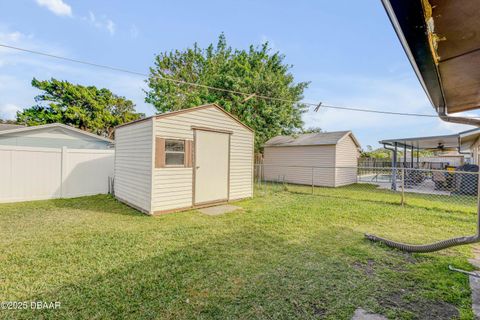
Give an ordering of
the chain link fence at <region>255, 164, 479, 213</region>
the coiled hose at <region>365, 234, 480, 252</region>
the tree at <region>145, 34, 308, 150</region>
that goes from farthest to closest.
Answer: the tree at <region>145, 34, 308, 150</region>
the chain link fence at <region>255, 164, 479, 213</region>
the coiled hose at <region>365, 234, 480, 252</region>

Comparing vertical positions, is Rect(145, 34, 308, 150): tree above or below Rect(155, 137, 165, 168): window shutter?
above

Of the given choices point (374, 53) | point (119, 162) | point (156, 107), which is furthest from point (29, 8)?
point (374, 53)

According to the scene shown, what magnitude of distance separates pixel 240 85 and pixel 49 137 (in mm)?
9886

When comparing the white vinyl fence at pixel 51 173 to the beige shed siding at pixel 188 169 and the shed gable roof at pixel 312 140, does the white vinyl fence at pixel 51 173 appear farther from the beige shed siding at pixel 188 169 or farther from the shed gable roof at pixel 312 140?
the shed gable roof at pixel 312 140

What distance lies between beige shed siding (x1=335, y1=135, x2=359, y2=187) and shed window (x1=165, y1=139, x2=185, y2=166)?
8.41m

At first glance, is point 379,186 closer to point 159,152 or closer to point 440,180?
point 440,180

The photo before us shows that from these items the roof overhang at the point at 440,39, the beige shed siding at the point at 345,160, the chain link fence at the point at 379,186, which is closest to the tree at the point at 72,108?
the chain link fence at the point at 379,186

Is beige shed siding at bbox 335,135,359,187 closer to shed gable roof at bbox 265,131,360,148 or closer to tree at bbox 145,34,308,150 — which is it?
shed gable roof at bbox 265,131,360,148

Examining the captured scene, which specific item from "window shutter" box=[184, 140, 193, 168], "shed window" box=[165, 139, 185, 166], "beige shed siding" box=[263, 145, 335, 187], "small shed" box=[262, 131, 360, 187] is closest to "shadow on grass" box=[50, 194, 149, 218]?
"shed window" box=[165, 139, 185, 166]

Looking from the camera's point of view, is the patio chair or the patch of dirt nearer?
the patch of dirt

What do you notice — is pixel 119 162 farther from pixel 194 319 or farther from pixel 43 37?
pixel 194 319

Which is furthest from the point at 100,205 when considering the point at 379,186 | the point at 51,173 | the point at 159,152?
the point at 379,186

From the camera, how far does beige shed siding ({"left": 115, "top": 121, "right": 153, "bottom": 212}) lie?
560 cm

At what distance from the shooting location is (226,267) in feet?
9.68
